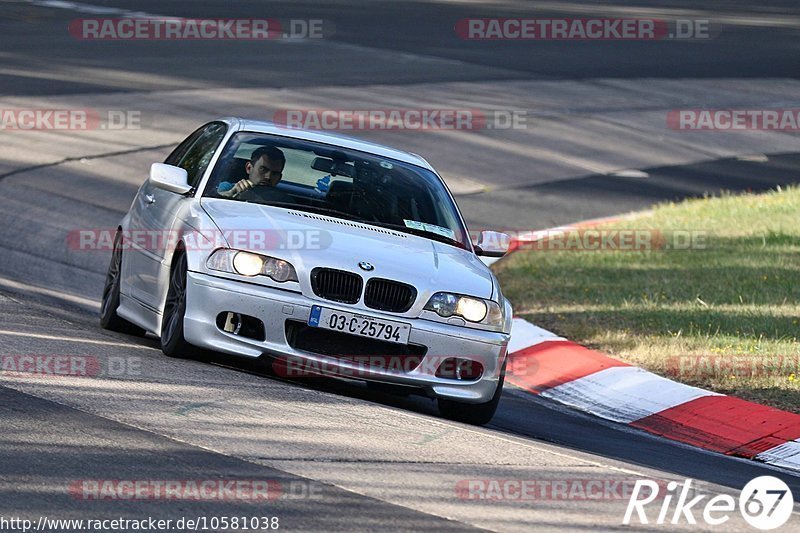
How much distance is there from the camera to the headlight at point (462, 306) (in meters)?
8.00

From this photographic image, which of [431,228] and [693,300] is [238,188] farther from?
[693,300]

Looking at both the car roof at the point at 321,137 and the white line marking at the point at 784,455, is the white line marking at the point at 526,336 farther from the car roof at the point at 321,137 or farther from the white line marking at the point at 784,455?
the white line marking at the point at 784,455

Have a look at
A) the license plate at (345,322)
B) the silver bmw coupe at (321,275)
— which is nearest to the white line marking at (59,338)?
the silver bmw coupe at (321,275)

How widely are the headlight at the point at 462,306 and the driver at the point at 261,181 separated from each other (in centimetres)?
132

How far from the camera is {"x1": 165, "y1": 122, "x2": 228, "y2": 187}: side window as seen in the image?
30.3ft

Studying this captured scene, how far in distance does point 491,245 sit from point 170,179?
2.10 meters

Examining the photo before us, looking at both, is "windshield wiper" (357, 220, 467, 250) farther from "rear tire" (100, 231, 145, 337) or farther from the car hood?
"rear tire" (100, 231, 145, 337)

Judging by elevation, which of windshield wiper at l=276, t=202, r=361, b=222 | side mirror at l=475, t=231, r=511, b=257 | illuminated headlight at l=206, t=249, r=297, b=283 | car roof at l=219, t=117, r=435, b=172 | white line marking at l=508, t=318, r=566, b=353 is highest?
car roof at l=219, t=117, r=435, b=172

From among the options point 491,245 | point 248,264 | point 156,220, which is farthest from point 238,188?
point 491,245

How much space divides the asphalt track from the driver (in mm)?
1036

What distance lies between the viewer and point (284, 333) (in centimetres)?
784

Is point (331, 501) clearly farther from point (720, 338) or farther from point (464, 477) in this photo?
point (720, 338)

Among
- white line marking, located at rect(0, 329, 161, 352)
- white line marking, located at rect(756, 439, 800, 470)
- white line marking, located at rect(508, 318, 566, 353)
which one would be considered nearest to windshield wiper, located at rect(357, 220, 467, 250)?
white line marking, located at rect(0, 329, 161, 352)

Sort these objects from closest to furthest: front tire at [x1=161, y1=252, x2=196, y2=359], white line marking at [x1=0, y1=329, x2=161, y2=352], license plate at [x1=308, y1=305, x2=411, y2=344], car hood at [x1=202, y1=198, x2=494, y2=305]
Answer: license plate at [x1=308, y1=305, x2=411, y2=344] → car hood at [x1=202, y1=198, x2=494, y2=305] → front tire at [x1=161, y1=252, x2=196, y2=359] → white line marking at [x1=0, y1=329, x2=161, y2=352]
